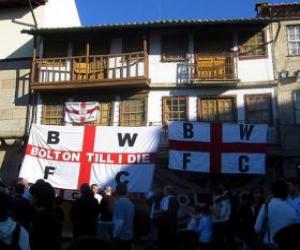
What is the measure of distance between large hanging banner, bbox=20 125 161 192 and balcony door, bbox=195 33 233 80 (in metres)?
4.29

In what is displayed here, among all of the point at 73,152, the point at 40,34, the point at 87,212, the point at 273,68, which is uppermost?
the point at 40,34

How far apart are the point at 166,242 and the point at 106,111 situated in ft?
34.0

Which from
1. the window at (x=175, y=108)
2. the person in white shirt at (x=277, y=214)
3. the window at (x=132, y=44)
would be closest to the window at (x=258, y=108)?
the window at (x=175, y=108)

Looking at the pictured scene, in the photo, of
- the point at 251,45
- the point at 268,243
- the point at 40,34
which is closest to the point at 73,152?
the point at 40,34

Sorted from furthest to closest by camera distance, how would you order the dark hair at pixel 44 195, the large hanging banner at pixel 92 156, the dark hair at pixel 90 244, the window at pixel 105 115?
the window at pixel 105 115, the large hanging banner at pixel 92 156, the dark hair at pixel 44 195, the dark hair at pixel 90 244

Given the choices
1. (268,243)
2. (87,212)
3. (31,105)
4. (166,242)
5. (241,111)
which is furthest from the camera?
(31,105)

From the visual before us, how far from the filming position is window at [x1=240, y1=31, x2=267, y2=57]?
2058 cm

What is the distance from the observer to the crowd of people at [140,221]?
458 cm

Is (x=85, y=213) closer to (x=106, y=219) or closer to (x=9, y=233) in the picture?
(x=106, y=219)

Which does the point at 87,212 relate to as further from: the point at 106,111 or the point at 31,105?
the point at 31,105

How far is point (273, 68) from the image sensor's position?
2017 cm

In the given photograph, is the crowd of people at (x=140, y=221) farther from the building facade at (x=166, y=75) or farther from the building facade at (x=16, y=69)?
the building facade at (x=16, y=69)

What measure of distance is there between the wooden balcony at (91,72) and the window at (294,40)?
6.00m

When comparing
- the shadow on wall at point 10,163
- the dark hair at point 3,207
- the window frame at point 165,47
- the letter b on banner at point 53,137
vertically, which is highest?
the window frame at point 165,47
